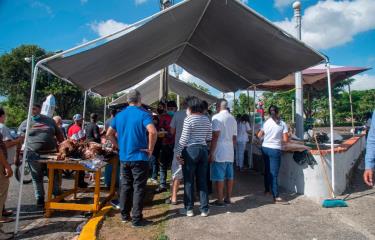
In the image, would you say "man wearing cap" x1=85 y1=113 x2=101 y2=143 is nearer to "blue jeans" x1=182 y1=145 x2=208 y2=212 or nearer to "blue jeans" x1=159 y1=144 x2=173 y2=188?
"blue jeans" x1=159 y1=144 x2=173 y2=188

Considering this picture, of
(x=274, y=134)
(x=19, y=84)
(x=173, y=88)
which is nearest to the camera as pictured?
(x=274, y=134)

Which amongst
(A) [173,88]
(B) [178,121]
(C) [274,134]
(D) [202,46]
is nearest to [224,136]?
(B) [178,121]

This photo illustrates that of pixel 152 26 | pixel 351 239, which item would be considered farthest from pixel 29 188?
pixel 351 239

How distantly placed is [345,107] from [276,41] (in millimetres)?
48850

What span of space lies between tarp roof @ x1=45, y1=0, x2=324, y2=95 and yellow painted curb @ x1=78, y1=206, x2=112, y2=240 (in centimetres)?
245

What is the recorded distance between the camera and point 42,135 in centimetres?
568

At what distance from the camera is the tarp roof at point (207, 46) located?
17.3ft

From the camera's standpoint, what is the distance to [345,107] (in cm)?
4938

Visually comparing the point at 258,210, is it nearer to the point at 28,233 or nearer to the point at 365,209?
the point at 365,209

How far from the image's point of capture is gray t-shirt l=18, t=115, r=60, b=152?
559 centimetres

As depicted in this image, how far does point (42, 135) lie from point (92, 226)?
199 centimetres

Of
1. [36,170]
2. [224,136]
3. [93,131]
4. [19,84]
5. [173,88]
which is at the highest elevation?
[19,84]

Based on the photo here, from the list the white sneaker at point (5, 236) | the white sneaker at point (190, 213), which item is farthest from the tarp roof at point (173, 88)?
the white sneaker at point (5, 236)

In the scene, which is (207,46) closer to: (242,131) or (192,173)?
(242,131)
